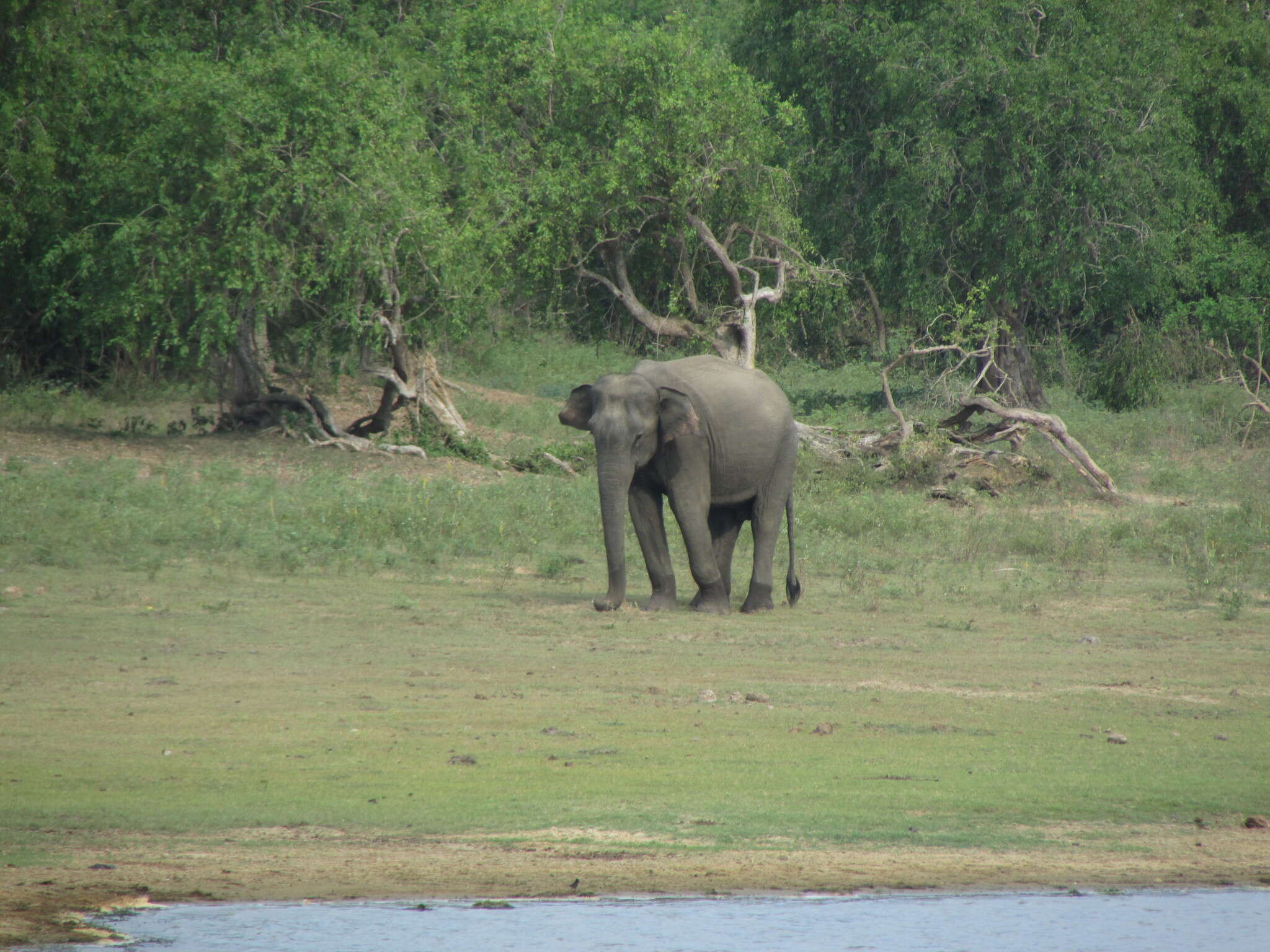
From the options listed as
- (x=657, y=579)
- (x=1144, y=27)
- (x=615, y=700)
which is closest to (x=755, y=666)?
(x=615, y=700)

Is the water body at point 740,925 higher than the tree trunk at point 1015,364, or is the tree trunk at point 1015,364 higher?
the tree trunk at point 1015,364

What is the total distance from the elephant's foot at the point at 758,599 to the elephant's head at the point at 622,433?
1.13m

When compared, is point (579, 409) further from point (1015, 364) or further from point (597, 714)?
point (1015, 364)

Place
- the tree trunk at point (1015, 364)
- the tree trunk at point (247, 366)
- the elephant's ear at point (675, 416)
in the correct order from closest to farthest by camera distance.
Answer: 1. the elephant's ear at point (675, 416)
2. the tree trunk at point (247, 366)
3. the tree trunk at point (1015, 364)

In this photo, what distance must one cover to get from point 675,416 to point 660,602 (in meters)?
1.58

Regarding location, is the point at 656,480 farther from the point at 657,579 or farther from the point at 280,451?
the point at 280,451

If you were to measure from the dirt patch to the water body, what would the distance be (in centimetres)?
10

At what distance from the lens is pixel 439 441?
22781mm

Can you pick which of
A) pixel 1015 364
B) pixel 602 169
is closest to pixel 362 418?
pixel 602 169

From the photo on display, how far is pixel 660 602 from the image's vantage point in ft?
43.5

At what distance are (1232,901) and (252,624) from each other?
751 cm

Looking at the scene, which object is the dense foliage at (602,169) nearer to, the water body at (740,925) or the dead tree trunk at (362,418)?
the dead tree trunk at (362,418)

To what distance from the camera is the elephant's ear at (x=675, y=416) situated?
42.0 ft

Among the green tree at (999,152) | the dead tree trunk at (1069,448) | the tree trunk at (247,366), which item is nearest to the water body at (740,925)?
the dead tree trunk at (1069,448)
